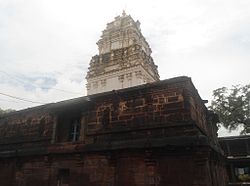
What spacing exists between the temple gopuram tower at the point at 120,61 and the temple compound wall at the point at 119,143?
15802mm

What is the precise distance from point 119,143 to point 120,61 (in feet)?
65.1

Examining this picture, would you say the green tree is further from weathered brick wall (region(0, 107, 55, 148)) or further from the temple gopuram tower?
weathered brick wall (region(0, 107, 55, 148))

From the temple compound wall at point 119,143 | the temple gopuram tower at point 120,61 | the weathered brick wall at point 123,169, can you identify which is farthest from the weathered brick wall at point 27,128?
the temple gopuram tower at point 120,61

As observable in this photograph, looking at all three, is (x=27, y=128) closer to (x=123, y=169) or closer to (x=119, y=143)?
(x=119, y=143)

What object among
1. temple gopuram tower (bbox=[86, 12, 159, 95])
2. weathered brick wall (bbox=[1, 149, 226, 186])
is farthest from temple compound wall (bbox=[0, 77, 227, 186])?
temple gopuram tower (bbox=[86, 12, 159, 95])

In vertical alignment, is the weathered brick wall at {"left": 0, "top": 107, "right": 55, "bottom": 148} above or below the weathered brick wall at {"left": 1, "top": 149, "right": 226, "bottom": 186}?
above

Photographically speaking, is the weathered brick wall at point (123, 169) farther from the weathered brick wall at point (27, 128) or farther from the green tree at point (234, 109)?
the green tree at point (234, 109)

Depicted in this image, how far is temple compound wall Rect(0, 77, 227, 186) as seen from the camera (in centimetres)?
707

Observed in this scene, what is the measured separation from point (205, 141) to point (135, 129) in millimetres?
2387

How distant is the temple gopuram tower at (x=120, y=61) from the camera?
26016 mm

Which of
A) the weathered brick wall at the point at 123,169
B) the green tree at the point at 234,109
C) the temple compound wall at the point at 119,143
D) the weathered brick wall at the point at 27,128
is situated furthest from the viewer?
the green tree at the point at 234,109

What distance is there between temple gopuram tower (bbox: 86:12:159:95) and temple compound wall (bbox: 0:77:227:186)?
15802 millimetres

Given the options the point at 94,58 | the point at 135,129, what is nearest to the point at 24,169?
the point at 135,129

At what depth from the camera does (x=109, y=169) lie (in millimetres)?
8086
